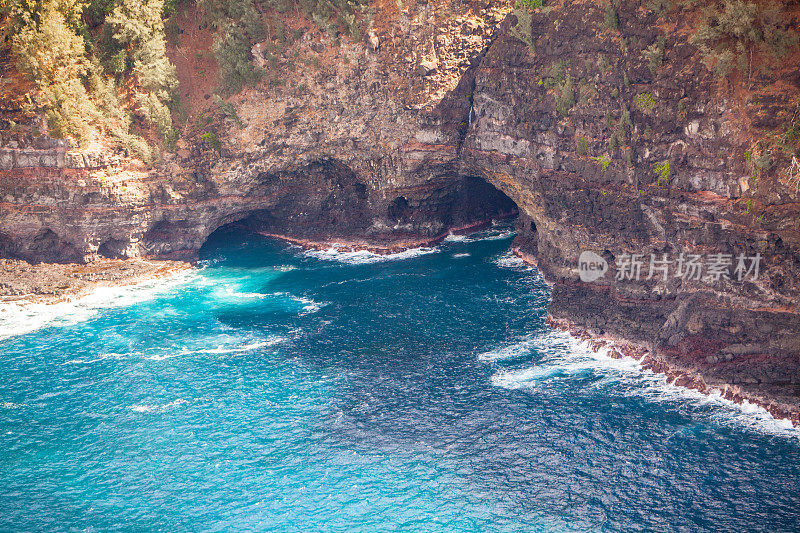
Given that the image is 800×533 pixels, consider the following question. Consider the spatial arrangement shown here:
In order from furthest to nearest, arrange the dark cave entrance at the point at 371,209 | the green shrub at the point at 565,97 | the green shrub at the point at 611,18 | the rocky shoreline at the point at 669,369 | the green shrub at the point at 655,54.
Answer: the dark cave entrance at the point at 371,209 → the green shrub at the point at 565,97 → the green shrub at the point at 611,18 → the green shrub at the point at 655,54 → the rocky shoreline at the point at 669,369

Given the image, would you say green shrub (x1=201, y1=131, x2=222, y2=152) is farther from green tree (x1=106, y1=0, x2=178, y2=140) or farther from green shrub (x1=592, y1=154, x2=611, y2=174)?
green shrub (x1=592, y1=154, x2=611, y2=174)

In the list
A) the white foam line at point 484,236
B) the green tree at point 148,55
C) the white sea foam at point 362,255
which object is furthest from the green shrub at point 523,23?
the green tree at point 148,55

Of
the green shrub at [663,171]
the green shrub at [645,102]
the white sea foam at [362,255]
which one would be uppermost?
the green shrub at [645,102]

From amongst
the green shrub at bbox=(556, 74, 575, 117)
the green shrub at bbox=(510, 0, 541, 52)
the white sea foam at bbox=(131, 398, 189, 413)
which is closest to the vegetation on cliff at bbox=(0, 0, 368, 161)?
the green shrub at bbox=(510, 0, 541, 52)

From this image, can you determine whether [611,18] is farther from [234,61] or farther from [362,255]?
[234,61]

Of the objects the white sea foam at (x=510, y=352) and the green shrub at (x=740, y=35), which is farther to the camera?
the white sea foam at (x=510, y=352)

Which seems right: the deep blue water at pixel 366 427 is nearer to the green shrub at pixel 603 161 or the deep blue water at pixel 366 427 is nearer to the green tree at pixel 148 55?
the green shrub at pixel 603 161

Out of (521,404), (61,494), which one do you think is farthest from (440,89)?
(61,494)

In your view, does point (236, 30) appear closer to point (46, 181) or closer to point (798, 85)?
point (46, 181)
